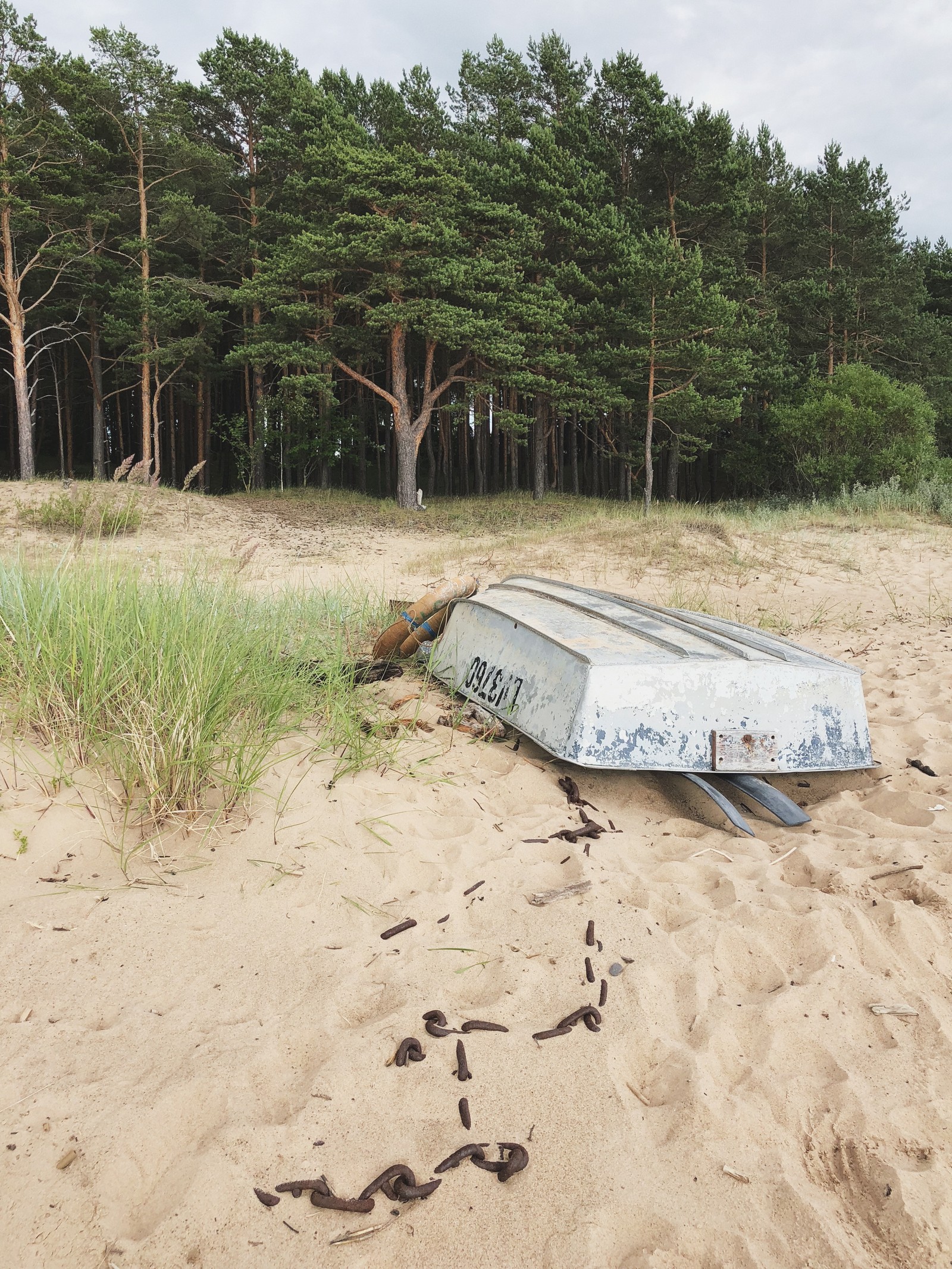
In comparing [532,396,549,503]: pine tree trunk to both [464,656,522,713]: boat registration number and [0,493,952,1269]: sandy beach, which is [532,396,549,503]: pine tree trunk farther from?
[0,493,952,1269]: sandy beach

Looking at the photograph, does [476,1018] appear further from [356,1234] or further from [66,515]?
[66,515]

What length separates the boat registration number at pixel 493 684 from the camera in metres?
3.63

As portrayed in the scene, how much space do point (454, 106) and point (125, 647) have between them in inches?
1026

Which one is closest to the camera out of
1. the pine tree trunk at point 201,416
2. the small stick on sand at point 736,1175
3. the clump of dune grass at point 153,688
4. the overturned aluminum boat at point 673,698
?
the small stick on sand at point 736,1175

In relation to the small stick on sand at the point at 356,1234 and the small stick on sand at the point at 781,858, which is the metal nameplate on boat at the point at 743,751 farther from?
the small stick on sand at the point at 356,1234

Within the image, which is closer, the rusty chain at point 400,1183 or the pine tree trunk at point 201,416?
the rusty chain at point 400,1183

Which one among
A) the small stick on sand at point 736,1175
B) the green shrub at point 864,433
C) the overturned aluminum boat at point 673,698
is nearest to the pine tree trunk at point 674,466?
the green shrub at point 864,433

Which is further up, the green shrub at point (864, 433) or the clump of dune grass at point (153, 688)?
the green shrub at point (864, 433)

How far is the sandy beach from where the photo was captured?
1.30 meters

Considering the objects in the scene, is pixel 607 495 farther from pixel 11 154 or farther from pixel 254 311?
pixel 11 154

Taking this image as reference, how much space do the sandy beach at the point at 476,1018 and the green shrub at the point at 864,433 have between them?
17839mm

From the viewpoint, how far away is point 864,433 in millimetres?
18922

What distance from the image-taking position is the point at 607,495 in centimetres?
2767

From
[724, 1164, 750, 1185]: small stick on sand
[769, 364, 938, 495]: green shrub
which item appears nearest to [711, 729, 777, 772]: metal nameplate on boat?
[724, 1164, 750, 1185]: small stick on sand
